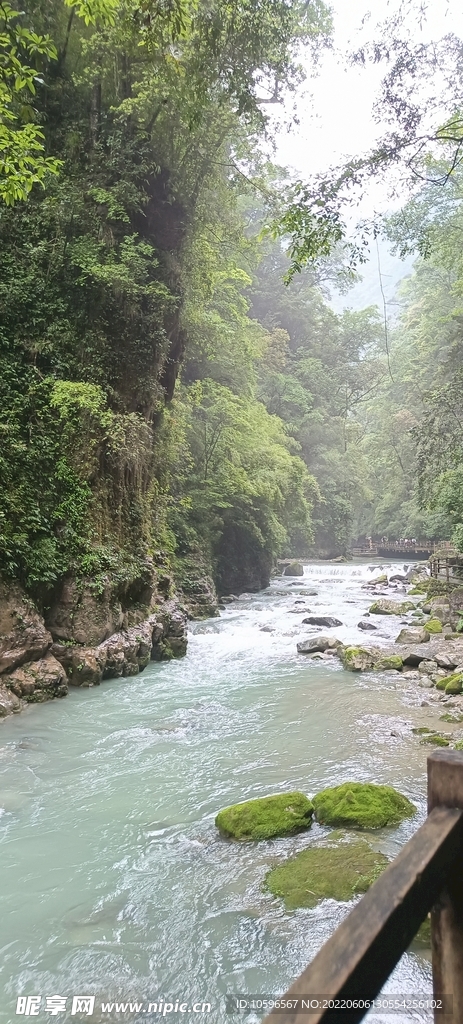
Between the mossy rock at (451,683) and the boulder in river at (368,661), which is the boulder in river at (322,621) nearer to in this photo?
the boulder in river at (368,661)

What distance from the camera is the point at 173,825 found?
15.8 ft

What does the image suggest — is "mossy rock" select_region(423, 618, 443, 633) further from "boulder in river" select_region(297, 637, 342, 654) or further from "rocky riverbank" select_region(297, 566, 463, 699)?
"boulder in river" select_region(297, 637, 342, 654)

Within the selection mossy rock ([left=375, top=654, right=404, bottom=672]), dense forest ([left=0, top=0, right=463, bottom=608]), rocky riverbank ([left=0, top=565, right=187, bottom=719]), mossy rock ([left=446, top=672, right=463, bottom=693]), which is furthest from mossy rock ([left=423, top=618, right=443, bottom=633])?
rocky riverbank ([left=0, top=565, right=187, bottom=719])

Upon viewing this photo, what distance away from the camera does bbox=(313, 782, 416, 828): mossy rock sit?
15.2 ft

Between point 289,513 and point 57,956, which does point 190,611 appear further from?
point 57,956

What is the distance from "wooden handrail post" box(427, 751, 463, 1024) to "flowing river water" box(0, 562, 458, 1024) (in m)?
2.01

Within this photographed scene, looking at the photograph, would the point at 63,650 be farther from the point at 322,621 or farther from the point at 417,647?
the point at 322,621

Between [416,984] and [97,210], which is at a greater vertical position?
[97,210]

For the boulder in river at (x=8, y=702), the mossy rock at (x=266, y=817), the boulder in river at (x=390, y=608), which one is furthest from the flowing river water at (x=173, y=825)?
the boulder in river at (x=390, y=608)

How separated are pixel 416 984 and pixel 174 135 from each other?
539 inches

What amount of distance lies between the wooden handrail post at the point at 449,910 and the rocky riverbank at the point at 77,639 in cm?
682

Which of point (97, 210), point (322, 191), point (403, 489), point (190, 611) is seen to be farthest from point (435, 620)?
point (403, 489)

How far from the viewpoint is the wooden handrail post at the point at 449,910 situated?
1477mm

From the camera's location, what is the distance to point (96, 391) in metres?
9.87
